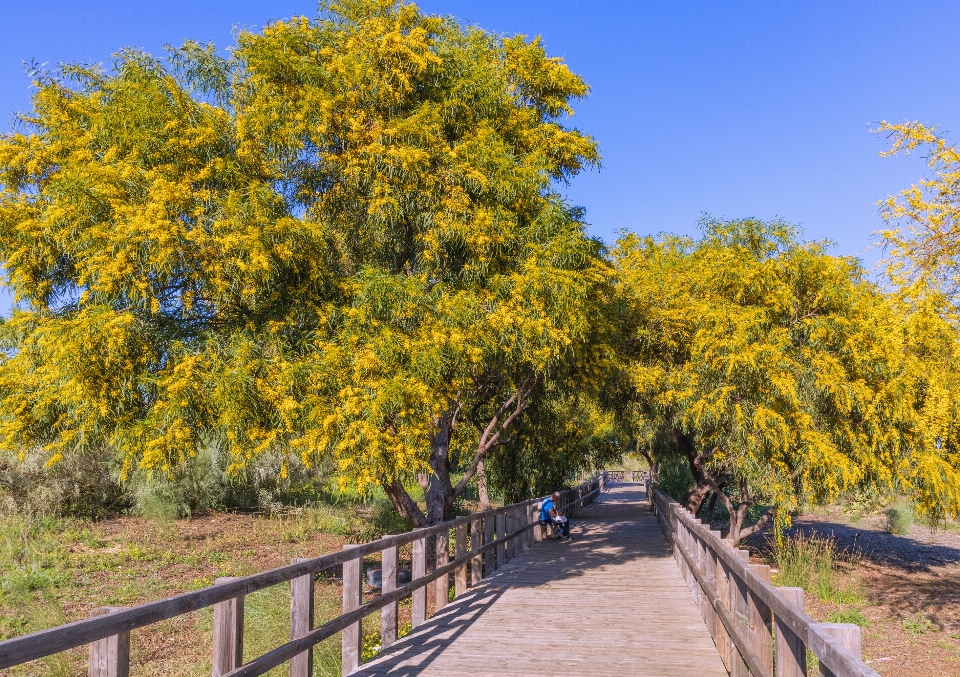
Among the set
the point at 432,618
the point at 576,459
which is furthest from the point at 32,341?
the point at 576,459

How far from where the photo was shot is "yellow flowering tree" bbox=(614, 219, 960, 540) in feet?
52.1

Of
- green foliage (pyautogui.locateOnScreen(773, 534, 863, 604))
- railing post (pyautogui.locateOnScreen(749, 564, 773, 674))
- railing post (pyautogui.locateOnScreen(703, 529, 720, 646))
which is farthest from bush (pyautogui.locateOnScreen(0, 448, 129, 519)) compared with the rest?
railing post (pyautogui.locateOnScreen(749, 564, 773, 674))

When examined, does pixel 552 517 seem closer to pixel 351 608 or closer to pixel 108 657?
pixel 351 608

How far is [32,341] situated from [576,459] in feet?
65.2

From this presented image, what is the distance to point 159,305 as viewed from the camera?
36.2 feet

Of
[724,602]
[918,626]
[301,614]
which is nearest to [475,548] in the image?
[724,602]

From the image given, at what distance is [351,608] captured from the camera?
7188 mm

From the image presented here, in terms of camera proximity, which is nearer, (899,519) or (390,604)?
(390,604)

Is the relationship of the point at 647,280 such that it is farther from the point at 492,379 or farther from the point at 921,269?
the point at 921,269

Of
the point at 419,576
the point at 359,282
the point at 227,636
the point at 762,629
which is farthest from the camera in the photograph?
the point at 359,282

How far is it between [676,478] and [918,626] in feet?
69.9

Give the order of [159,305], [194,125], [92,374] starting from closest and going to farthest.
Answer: [92,374] → [159,305] → [194,125]

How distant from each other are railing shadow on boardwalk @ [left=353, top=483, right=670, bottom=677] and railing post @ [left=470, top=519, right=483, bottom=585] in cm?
20

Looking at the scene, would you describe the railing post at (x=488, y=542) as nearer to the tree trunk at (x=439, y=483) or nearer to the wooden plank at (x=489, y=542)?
the wooden plank at (x=489, y=542)
